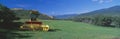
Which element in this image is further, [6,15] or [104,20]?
[104,20]

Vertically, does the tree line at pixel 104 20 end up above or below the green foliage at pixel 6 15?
below

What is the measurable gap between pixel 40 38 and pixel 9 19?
7.69 feet

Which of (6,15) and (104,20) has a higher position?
(6,15)

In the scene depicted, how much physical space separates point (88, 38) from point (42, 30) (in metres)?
3.00

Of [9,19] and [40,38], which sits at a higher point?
[9,19]

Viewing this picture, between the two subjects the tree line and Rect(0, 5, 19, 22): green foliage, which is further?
the tree line

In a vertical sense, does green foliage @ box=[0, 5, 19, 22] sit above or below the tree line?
above

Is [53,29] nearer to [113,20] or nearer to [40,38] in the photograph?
[40,38]

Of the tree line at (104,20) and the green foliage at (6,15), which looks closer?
the green foliage at (6,15)

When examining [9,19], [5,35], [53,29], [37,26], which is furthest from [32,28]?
[5,35]

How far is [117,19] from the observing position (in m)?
21.7

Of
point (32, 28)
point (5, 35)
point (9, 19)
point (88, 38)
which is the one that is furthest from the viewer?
point (32, 28)

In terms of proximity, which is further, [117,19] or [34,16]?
[117,19]

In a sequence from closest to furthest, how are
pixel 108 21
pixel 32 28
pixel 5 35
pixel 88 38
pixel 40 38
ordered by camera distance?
pixel 5 35
pixel 40 38
pixel 88 38
pixel 32 28
pixel 108 21
